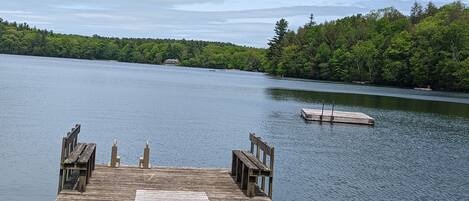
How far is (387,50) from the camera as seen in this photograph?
474 ft

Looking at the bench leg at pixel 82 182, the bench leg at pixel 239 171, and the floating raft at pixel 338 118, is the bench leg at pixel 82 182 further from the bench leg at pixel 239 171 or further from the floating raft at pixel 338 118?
the floating raft at pixel 338 118

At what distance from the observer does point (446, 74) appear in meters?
128

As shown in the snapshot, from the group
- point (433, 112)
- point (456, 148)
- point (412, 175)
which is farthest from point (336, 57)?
point (412, 175)

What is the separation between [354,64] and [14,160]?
445 ft

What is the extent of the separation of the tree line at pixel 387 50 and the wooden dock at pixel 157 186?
116m

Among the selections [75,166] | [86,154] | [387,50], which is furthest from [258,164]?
[387,50]

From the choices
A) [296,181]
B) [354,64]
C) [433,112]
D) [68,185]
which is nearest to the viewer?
[68,185]

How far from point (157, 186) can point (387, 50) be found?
134 meters

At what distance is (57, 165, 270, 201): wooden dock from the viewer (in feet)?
46.3

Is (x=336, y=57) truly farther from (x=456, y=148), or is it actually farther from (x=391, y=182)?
(x=391, y=182)

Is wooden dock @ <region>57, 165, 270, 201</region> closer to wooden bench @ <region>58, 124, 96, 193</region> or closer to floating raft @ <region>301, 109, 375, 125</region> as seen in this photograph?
wooden bench @ <region>58, 124, 96, 193</region>

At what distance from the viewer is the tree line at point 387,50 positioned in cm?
13111

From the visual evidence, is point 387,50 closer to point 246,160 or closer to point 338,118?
point 338,118

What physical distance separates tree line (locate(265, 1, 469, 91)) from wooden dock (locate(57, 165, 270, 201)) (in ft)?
379
